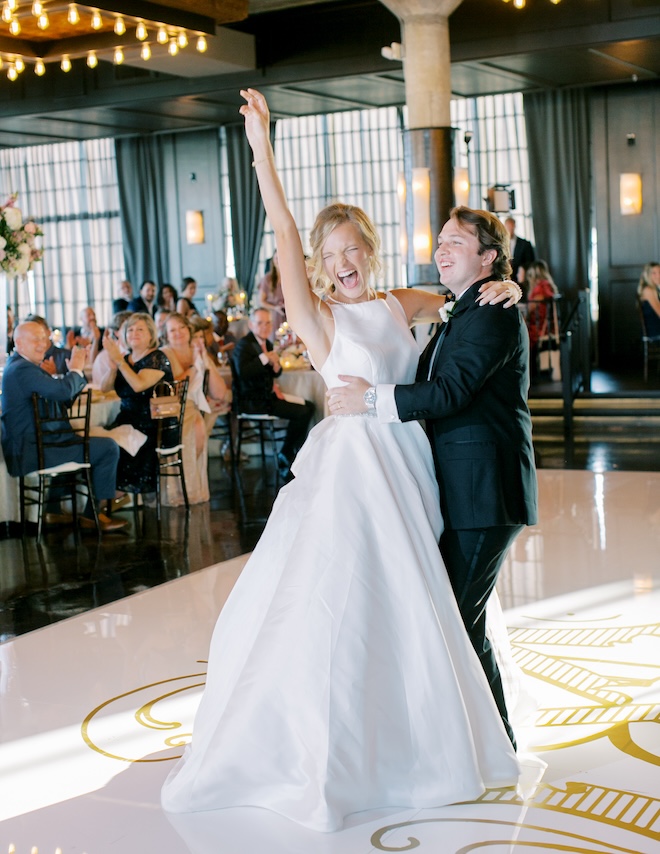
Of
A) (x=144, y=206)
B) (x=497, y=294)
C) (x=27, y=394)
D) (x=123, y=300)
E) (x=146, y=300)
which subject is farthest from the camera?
(x=144, y=206)

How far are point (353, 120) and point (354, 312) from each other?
13.3m

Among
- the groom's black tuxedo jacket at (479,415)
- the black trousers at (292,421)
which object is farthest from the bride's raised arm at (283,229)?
the black trousers at (292,421)

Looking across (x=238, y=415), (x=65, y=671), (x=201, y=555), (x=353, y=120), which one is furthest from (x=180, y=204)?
(x=65, y=671)

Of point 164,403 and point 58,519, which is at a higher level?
point 164,403

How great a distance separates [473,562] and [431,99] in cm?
826

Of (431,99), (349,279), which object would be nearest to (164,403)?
(349,279)

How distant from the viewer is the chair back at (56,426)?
6.73 m

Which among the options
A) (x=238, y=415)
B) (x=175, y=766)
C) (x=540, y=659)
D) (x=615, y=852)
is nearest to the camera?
(x=615, y=852)

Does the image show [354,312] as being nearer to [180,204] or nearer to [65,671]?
[65,671]

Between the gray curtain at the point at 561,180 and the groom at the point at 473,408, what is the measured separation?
11769 millimetres

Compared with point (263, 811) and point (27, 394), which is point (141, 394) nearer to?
point (27, 394)

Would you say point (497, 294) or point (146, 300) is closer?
point (497, 294)

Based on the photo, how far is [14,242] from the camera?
24.6ft

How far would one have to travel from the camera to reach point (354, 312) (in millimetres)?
3146
